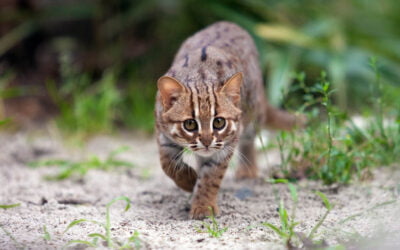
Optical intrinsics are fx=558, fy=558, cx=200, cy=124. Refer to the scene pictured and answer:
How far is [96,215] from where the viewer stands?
3.95m

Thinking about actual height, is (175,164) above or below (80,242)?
above

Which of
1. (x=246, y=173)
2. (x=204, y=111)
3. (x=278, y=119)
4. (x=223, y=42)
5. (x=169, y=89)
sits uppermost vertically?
(x=223, y=42)

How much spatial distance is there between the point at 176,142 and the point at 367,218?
1.43 m

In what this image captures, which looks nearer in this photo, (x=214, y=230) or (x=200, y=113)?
(x=214, y=230)

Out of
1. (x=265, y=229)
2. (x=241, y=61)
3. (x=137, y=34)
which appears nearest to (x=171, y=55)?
(x=137, y=34)

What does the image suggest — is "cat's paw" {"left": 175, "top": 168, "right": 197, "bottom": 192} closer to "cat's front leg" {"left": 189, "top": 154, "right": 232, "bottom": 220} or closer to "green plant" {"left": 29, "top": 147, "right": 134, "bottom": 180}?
"cat's front leg" {"left": 189, "top": 154, "right": 232, "bottom": 220}

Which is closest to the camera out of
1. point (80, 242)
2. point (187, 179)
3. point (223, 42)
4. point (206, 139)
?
point (80, 242)

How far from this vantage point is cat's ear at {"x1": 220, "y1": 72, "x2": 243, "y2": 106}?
4.00m

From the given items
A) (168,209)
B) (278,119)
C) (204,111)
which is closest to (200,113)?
(204,111)

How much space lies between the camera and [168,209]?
4.39 meters

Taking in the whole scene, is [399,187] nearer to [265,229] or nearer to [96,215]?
[265,229]

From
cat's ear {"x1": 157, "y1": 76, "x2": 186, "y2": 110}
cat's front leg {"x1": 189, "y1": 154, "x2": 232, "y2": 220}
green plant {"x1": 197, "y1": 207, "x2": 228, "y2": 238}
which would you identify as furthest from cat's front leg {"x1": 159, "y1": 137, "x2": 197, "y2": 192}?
green plant {"x1": 197, "y1": 207, "x2": 228, "y2": 238}

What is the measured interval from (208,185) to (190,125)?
59cm

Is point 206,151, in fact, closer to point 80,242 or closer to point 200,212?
point 200,212
